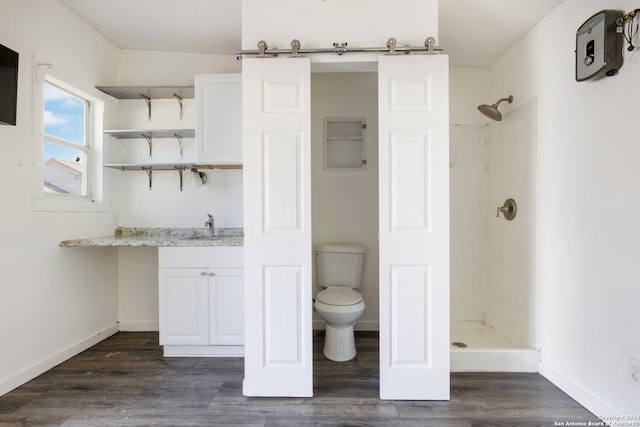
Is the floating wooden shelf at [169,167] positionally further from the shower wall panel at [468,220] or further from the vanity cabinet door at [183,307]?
the shower wall panel at [468,220]

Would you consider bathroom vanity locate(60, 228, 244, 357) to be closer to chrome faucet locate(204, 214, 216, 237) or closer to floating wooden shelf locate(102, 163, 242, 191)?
chrome faucet locate(204, 214, 216, 237)

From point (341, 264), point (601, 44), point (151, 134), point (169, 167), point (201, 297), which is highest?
point (601, 44)

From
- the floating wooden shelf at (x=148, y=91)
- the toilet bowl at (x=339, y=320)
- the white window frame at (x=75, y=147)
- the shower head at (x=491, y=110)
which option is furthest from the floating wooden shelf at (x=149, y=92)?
the shower head at (x=491, y=110)

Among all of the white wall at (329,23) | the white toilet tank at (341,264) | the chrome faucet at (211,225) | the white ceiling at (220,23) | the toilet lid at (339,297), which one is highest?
the white ceiling at (220,23)

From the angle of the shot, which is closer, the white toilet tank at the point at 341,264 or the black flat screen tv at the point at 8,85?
the black flat screen tv at the point at 8,85

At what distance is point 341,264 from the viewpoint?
262 centimetres

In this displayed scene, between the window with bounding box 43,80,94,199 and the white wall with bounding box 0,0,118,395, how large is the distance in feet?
0.55

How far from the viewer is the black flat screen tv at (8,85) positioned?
5.66 ft

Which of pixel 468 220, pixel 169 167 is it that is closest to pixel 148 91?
pixel 169 167

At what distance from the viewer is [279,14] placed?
183 cm

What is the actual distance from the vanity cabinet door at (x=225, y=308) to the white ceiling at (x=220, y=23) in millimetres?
1877

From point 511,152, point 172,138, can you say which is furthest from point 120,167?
point 511,152

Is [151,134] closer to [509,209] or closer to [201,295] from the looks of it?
[201,295]

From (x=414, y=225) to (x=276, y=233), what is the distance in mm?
814
